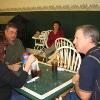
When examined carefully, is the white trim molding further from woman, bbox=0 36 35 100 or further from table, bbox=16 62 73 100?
woman, bbox=0 36 35 100

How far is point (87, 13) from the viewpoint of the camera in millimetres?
4523

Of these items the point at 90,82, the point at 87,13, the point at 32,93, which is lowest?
the point at 32,93

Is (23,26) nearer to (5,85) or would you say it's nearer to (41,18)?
(41,18)

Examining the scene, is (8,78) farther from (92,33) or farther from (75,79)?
(92,33)

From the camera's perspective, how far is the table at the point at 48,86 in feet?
5.38

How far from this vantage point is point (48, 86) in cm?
177

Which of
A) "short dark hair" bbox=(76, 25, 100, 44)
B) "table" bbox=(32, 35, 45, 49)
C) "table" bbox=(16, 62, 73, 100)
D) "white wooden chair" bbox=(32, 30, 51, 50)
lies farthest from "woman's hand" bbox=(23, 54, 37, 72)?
"table" bbox=(32, 35, 45, 49)

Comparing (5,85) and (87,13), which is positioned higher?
(87,13)

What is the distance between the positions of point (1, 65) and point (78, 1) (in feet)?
11.3

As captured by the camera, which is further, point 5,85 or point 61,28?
point 61,28

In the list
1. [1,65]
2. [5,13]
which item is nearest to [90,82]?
[1,65]

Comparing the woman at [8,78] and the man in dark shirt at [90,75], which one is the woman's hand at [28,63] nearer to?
the woman at [8,78]

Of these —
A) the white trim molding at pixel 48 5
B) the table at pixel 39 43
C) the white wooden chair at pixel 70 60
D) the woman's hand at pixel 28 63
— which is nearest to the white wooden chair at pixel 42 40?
the table at pixel 39 43

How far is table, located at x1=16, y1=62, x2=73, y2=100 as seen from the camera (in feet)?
5.38
